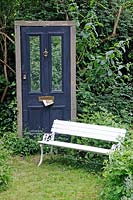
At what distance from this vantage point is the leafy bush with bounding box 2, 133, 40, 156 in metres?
7.30

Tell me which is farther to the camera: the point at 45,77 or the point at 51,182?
the point at 45,77

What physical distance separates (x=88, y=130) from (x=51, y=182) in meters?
1.00

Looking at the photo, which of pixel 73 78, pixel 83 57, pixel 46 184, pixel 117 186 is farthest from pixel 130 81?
pixel 117 186

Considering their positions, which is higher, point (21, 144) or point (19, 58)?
point (19, 58)

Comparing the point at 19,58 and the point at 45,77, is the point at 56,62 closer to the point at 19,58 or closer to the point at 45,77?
the point at 45,77

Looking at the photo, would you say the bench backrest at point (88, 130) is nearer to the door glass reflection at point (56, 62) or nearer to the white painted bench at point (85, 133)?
the white painted bench at point (85, 133)

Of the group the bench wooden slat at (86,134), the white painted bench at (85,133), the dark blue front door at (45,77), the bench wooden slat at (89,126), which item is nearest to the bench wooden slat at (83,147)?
the white painted bench at (85,133)

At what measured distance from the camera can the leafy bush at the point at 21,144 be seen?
730cm

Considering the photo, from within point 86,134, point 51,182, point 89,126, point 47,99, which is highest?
point 47,99

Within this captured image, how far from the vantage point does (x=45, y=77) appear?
7.45m

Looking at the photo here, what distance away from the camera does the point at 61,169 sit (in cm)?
661

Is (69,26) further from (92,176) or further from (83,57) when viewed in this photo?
(92,176)

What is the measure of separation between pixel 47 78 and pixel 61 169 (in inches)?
62.5

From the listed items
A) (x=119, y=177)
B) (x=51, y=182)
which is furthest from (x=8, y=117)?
(x=119, y=177)
